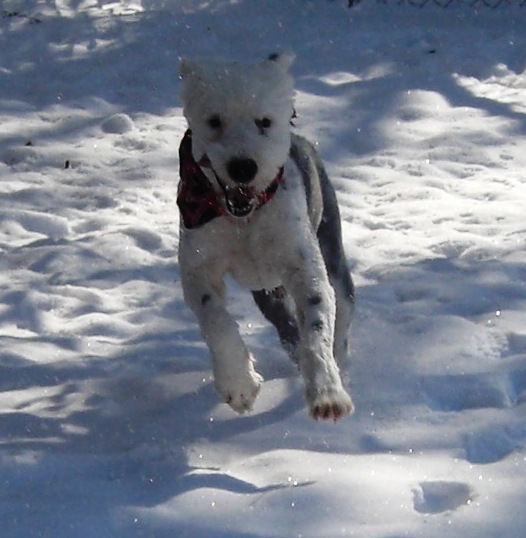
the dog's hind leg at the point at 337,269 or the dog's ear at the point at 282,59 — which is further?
the dog's hind leg at the point at 337,269

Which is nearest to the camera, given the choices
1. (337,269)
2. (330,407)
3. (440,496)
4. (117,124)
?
(440,496)

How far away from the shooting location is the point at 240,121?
4.04 meters

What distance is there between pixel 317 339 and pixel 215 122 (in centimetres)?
81

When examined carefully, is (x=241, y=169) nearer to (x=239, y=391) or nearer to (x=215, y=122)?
(x=215, y=122)

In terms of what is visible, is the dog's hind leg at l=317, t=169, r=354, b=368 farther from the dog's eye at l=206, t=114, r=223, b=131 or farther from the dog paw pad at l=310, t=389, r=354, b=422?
the dog paw pad at l=310, t=389, r=354, b=422

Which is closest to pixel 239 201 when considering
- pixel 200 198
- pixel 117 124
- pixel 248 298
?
pixel 200 198

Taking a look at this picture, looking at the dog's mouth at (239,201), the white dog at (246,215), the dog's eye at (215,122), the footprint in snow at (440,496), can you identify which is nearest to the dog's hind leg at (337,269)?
the white dog at (246,215)

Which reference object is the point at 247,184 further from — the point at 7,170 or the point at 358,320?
the point at 7,170

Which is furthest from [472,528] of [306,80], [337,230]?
[306,80]

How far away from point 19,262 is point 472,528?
138 inches

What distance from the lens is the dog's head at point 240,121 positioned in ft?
13.1

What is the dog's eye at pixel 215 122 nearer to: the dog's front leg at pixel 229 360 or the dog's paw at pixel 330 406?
the dog's front leg at pixel 229 360

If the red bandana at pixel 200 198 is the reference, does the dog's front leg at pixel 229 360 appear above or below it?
below

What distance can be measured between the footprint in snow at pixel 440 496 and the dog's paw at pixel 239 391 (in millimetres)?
734
